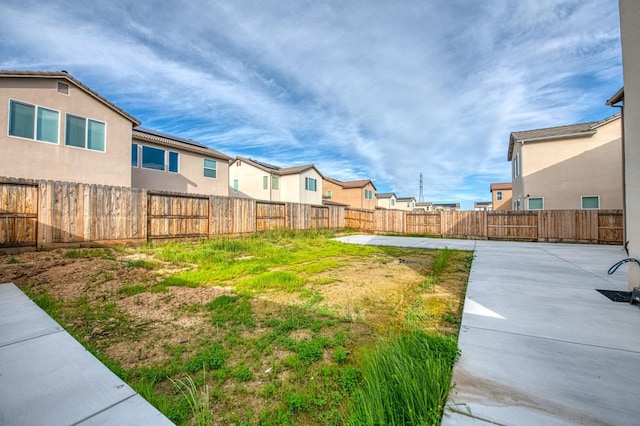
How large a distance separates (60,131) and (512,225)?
22401mm

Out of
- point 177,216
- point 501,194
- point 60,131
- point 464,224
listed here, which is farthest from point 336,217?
point 501,194

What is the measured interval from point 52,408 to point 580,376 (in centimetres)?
364

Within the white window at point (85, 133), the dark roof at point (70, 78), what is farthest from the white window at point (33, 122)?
the dark roof at point (70, 78)

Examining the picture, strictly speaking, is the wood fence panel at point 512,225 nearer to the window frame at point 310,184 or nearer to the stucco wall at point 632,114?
the stucco wall at point 632,114

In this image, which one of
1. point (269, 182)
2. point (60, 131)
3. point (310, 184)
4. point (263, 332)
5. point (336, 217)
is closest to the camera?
point (263, 332)

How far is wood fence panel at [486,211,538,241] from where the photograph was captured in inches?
553

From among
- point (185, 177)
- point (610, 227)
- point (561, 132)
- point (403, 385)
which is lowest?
point (403, 385)

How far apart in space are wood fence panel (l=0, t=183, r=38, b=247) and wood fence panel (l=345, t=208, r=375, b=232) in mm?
16381

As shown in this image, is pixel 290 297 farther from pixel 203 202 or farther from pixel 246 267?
pixel 203 202

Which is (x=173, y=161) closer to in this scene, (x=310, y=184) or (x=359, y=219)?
(x=310, y=184)

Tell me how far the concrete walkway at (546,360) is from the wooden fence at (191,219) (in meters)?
9.51

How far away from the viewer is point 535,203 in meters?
15.2

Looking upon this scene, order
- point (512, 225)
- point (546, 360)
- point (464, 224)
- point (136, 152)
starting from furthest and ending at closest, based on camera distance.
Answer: point (464, 224)
point (512, 225)
point (136, 152)
point (546, 360)

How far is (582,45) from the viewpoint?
8.72 metres
